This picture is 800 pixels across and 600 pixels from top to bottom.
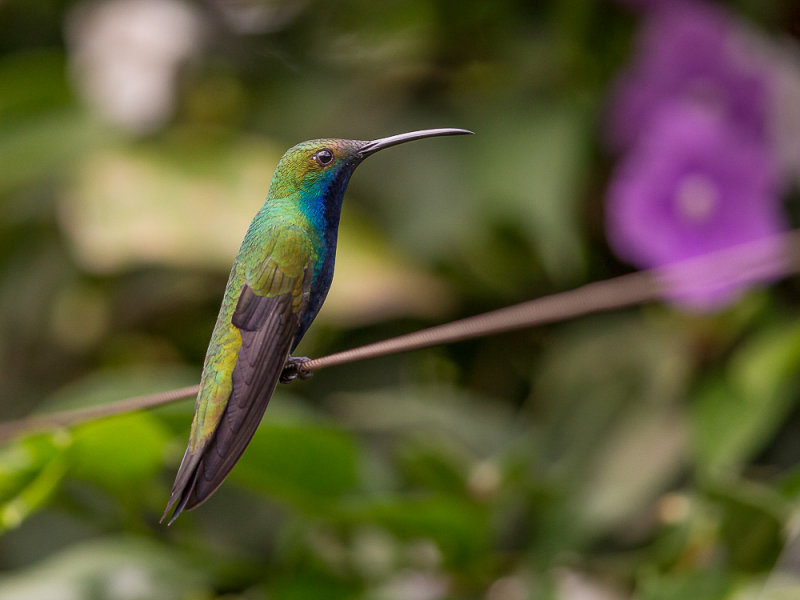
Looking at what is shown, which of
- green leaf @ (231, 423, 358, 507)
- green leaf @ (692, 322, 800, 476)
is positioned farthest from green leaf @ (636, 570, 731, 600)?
green leaf @ (231, 423, 358, 507)

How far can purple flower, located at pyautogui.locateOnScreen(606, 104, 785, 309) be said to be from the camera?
144 cm

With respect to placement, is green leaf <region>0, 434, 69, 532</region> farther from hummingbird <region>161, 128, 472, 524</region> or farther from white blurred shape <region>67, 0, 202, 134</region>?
white blurred shape <region>67, 0, 202, 134</region>

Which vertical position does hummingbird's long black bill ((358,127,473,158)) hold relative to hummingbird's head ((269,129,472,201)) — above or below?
above

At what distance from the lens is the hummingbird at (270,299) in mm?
299

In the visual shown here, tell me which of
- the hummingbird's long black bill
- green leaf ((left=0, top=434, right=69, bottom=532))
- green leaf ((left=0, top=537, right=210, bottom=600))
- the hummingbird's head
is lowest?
green leaf ((left=0, top=537, right=210, bottom=600))

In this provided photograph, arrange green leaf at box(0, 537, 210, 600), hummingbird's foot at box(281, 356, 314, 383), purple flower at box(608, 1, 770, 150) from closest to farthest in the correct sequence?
hummingbird's foot at box(281, 356, 314, 383), green leaf at box(0, 537, 210, 600), purple flower at box(608, 1, 770, 150)

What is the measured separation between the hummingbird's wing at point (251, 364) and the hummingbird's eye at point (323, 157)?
0.10ft

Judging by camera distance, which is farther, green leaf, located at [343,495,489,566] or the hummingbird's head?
green leaf, located at [343,495,489,566]

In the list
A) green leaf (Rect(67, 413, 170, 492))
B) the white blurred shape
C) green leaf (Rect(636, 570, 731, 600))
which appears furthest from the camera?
the white blurred shape

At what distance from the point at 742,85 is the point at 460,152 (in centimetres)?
49

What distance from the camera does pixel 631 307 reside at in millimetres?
1729

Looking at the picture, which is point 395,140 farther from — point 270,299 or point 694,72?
point 694,72

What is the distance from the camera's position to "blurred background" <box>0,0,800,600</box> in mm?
1285

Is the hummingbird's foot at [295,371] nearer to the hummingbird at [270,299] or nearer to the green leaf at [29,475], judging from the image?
the hummingbird at [270,299]
